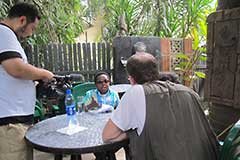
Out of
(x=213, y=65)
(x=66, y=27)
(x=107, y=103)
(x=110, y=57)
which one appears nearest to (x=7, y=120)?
(x=107, y=103)

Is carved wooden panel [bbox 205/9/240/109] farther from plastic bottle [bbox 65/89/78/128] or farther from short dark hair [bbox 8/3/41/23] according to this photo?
short dark hair [bbox 8/3/41/23]

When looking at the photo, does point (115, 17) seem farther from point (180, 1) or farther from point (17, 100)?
point (17, 100)

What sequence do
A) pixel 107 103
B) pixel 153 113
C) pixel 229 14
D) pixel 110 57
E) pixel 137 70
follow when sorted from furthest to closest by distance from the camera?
pixel 110 57
pixel 107 103
pixel 229 14
pixel 137 70
pixel 153 113

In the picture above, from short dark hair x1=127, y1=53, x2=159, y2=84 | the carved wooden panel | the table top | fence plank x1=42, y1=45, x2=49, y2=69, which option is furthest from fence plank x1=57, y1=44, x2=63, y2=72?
short dark hair x1=127, y1=53, x2=159, y2=84

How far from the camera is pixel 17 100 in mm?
1524

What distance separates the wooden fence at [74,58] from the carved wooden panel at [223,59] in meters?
2.45

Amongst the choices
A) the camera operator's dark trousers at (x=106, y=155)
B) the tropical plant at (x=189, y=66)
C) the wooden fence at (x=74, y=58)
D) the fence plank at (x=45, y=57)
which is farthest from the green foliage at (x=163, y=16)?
the camera operator's dark trousers at (x=106, y=155)

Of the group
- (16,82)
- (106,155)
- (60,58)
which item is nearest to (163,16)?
(60,58)

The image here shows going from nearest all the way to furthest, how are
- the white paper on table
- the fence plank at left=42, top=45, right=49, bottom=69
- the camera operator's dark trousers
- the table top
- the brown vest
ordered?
the brown vest → the table top → the white paper on table → the camera operator's dark trousers → the fence plank at left=42, top=45, right=49, bottom=69

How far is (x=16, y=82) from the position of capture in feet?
4.96

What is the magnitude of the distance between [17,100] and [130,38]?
3.32 meters

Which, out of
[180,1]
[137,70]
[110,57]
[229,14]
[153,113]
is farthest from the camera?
[180,1]

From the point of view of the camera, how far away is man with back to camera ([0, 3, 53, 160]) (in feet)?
4.71

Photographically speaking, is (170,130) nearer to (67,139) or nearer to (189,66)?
(67,139)
